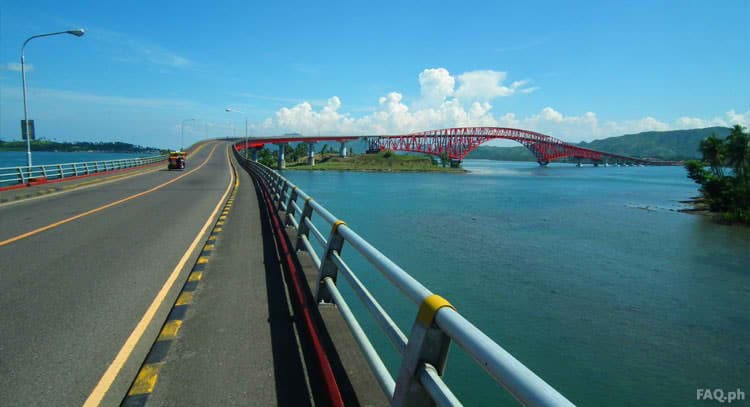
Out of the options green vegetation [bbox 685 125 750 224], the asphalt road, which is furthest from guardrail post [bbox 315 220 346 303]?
green vegetation [bbox 685 125 750 224]

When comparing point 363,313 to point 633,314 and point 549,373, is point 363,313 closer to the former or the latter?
point 549,373

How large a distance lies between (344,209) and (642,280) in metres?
25.9

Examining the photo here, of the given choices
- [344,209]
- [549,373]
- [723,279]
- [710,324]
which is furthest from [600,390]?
[344,209]

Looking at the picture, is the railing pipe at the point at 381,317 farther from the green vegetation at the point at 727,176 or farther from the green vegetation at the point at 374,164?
the green vegetation at the point at 374,164

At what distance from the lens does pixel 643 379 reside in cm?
1071

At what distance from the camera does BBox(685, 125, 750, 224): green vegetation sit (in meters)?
44.2

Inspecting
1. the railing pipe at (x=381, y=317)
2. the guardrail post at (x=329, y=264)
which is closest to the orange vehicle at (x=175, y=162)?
the guardrail post at (x=329, y=264)

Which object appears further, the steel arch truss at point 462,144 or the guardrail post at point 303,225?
the steel arch truss at point 462,144

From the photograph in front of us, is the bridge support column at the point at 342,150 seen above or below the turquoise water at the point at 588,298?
above

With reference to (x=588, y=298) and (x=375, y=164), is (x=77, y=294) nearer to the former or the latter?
(x=588, y=298)

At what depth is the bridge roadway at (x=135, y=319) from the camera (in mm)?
4102

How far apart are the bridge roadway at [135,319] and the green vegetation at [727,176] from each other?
47085mm

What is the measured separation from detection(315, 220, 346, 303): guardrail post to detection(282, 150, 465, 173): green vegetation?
419ft

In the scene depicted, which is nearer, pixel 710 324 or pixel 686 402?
pixel 686 402
